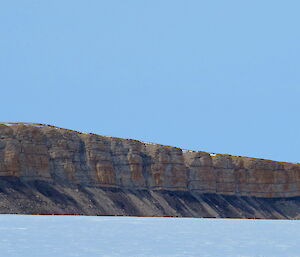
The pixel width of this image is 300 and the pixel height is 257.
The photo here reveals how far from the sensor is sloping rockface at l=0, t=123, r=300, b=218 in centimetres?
8962

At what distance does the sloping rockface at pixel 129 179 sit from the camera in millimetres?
89625

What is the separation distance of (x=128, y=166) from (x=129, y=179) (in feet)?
7.05

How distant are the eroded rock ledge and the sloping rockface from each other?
0.43 feet

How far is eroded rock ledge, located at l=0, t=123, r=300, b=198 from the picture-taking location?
92.4 meters

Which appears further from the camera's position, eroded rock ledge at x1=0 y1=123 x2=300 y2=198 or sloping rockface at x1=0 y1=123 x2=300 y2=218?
eroded rock ledge at x1=0 y1=123 x2=300 y2=198

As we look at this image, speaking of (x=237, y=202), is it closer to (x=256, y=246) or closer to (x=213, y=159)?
(x=213, y=159)

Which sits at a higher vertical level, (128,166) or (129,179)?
(128,166)

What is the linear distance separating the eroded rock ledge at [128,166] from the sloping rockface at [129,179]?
133 mm

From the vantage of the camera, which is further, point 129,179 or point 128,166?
point 128,166

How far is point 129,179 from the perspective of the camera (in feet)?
346

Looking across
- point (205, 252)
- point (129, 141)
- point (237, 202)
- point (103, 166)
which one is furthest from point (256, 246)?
point (237, 202)

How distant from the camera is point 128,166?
106188 millimetres

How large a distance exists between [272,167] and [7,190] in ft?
195

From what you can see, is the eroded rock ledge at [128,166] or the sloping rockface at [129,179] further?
the eroded rock ledge at [128,166]
